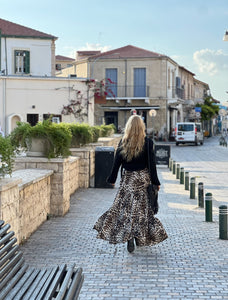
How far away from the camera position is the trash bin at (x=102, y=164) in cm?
1506

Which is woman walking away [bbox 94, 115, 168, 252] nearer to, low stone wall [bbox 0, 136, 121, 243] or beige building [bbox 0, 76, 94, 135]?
low stone wall [bbox 0, 136, 121, 243]

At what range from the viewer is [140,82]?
55031 mm

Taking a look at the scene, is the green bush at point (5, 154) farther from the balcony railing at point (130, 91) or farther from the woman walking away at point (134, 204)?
the balcony railing at point (130, 91)

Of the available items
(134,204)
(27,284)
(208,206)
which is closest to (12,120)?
(208,206)

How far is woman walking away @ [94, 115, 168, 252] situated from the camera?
23.7 feet

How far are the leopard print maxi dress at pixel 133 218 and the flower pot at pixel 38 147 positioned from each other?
3.29m

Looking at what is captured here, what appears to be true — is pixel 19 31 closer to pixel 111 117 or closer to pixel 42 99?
pixel 42 99

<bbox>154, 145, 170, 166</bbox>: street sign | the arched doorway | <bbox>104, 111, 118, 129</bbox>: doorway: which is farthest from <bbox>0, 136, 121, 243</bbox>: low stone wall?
<bbox>104, 111, 118, 129</bbox>: doorway

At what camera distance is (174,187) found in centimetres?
1648

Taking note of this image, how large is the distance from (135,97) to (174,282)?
1943 inches

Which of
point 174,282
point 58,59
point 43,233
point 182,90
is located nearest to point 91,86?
point 43,233

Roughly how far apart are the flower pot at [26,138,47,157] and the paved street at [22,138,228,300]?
1.28m

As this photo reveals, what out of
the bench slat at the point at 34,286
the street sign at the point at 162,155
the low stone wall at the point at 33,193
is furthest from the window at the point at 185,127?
the bench slat at the point at 34,286

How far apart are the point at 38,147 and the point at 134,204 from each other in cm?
358
